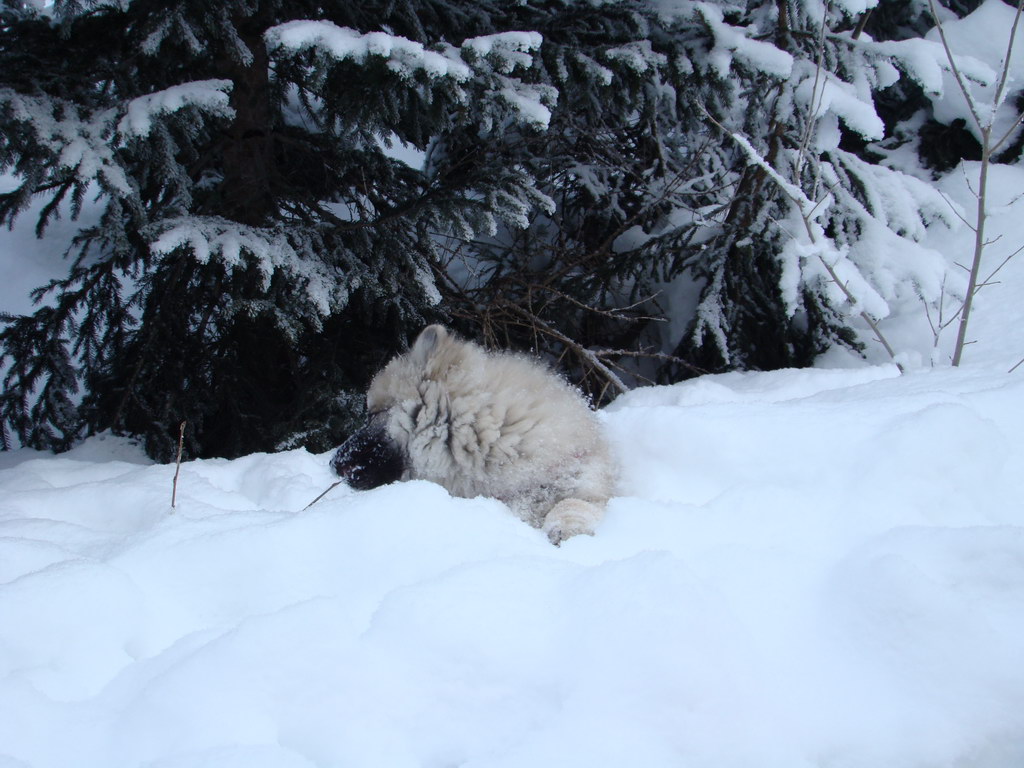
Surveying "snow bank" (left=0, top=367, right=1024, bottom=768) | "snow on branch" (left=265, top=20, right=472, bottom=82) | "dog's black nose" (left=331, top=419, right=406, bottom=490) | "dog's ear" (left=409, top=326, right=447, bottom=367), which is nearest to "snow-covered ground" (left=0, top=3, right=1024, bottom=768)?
"snow bank" (left=0, top=367, right=1024, bottom=768)

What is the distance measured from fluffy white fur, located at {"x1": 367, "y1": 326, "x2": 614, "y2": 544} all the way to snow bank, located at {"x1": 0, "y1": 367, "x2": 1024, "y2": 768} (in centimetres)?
55

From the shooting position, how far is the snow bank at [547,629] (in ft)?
4.09

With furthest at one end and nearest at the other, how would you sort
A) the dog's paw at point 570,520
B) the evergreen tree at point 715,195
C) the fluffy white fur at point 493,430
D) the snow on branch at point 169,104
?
the evergreen tree at point 715,195, the snow on branch at point 169,104, the fluffy white fur at point 493,430, the dog's paw at point 570,520

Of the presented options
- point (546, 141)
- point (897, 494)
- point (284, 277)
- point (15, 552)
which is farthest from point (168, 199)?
point (897, 494)

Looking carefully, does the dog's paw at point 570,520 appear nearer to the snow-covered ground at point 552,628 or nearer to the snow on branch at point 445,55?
the snow-covered ground at point 552,628

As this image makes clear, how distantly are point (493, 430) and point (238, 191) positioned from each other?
128 inches

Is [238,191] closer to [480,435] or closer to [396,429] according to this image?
[396,429]

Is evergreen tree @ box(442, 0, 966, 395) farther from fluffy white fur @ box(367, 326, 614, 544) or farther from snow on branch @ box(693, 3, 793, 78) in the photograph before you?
fluffy white fur @ box(367, 326, 614, 544)

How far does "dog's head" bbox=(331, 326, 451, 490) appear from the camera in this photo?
2.88m

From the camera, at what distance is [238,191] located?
480 cm

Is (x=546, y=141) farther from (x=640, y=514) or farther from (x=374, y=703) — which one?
(x=374, y=703)

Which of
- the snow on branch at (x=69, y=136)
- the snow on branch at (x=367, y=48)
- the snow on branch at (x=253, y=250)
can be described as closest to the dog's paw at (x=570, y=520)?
the snow on branch at (x=253, y=250)

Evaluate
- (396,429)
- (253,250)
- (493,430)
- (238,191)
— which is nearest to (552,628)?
(493,430)

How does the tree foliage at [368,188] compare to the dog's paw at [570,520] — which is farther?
the tree foliage at [368,188]
